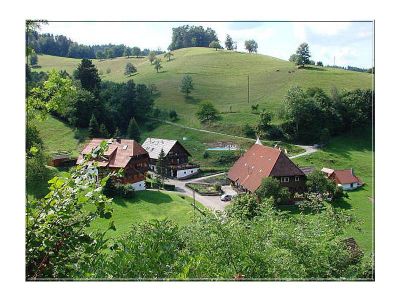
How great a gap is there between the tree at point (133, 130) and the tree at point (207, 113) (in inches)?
180

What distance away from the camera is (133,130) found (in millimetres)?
14875

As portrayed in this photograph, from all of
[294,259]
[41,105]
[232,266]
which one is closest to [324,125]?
[294,259]

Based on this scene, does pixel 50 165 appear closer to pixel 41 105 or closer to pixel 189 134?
pixel 41 105

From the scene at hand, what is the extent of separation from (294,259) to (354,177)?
16.3 feet

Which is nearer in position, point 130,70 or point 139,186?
point 139,186

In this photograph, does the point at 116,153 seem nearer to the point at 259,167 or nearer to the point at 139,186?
the point at 139,186

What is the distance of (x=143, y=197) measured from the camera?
10758mm

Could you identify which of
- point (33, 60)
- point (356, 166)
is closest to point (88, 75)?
point (33, 60)

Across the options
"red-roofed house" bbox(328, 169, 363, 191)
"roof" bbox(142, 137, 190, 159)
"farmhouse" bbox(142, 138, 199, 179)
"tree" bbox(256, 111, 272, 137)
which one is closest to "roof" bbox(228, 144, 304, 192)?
"tree" bbox(256, 111, 272, 137)

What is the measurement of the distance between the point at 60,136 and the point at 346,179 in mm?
7044

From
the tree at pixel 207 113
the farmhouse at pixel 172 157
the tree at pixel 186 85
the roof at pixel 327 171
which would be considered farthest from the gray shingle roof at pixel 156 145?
the roof at pixel 327 171

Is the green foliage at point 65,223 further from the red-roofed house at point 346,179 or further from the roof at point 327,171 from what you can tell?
the roof at point 327,171

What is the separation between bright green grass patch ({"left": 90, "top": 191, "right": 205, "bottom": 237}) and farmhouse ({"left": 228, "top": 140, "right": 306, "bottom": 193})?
2.74 meters

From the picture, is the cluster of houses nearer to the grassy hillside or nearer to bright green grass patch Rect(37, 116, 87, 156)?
bright green grass patch Rect(37, 116, 87, 156)
